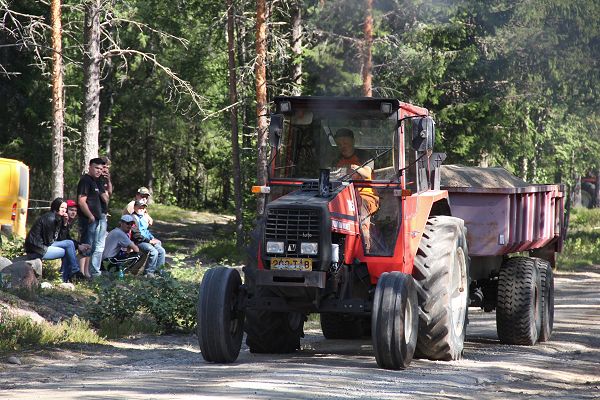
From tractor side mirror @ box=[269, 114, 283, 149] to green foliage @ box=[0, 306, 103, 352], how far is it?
3.23 m

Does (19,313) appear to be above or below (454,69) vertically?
below

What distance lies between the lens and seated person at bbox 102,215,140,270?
60.2ft

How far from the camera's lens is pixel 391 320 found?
10750 millimetres

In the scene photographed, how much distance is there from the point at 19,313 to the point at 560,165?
4111cm

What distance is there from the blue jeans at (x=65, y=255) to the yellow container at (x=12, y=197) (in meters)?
8.46

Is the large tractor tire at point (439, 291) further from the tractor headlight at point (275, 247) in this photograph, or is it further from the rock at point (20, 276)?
the rock at point (20, 276)

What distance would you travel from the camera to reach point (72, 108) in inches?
1566

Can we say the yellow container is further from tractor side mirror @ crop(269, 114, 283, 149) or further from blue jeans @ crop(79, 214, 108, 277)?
tractor side mirror @ crop(269, 114, 283, 149)

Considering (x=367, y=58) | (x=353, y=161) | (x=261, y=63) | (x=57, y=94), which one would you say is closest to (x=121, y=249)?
(x=353, y=161)

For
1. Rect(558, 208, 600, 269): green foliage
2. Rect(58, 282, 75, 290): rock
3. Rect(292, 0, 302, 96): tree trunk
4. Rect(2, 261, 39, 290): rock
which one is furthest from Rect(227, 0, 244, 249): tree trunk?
Rect(2, 261, 39, 290): rock

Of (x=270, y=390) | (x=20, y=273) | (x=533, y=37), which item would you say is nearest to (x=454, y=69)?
(x=533, y=37)

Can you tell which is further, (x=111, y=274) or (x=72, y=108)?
(x=72, y=108)

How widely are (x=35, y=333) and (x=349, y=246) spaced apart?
149 inches

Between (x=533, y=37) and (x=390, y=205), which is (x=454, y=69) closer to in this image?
(x=533, y=37)
